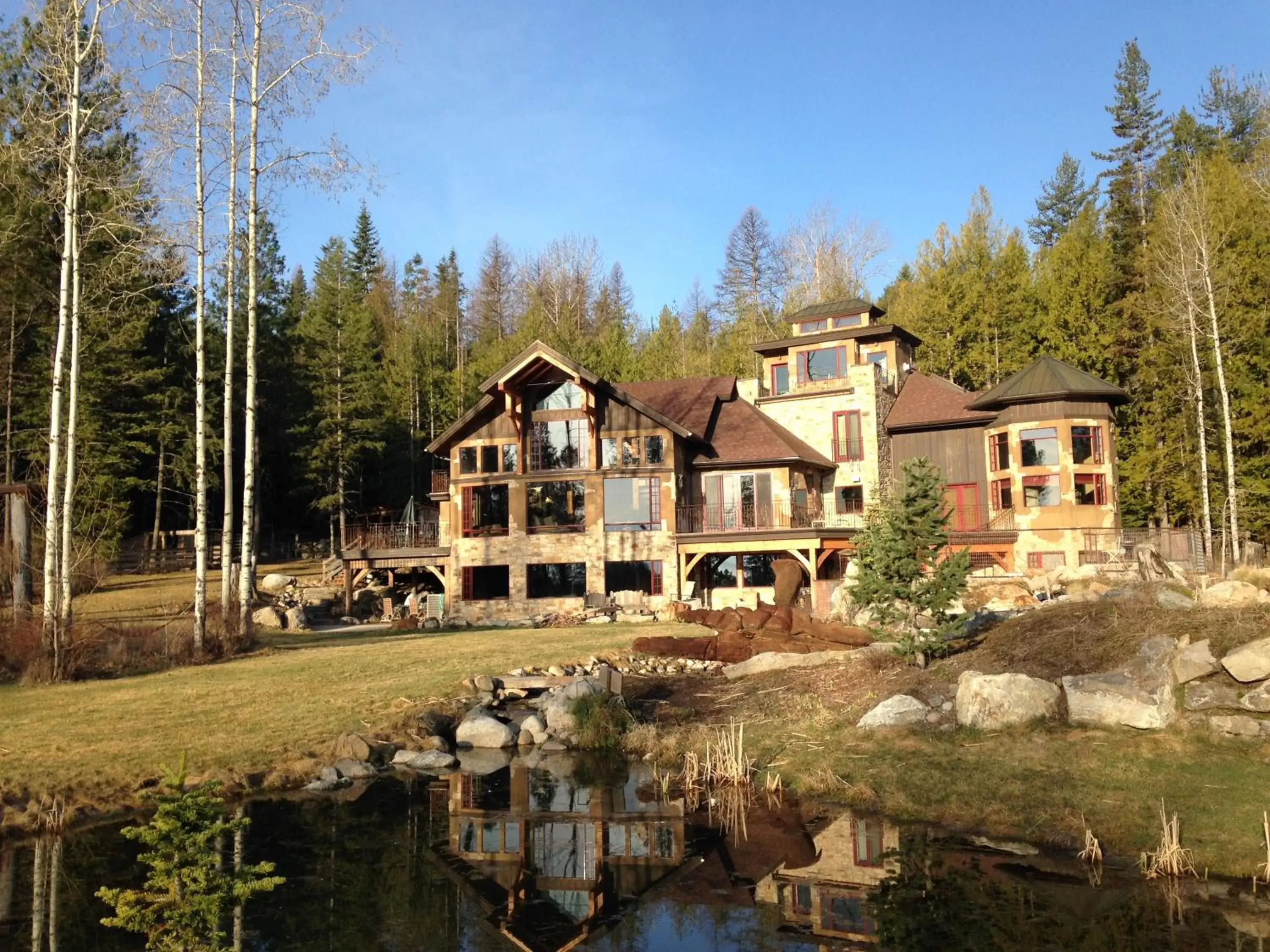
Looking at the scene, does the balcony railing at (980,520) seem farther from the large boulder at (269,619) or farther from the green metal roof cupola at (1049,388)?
the large boulder at (269,619)

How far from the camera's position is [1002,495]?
31.7m

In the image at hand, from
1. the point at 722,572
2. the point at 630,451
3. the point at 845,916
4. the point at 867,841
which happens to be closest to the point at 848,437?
the point at 722,572

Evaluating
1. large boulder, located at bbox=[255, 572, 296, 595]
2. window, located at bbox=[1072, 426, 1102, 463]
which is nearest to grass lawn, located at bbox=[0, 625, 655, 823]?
large boulder, located at bbox=[255, 572, 296, 595]

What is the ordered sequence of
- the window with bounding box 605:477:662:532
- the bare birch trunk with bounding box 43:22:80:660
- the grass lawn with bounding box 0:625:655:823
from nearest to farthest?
the grass lawn with bounding box 0:625:655:823 < the bare birch trunk with bounding box 43:22:80:660 < the window with bounding box 605:477:662:532

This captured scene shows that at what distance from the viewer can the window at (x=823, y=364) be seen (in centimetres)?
3519

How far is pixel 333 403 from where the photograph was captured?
42750mm

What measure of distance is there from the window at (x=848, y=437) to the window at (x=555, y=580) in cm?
1034

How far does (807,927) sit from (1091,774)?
418 centimetres

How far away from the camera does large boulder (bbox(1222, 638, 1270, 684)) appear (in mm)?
10344

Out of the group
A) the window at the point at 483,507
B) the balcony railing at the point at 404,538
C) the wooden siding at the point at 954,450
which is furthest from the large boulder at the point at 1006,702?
the balcony railing at the point at 404,538

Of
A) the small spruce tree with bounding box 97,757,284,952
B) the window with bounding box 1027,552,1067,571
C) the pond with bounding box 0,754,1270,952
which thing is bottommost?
the pond with bounding box 0,754,1270,952

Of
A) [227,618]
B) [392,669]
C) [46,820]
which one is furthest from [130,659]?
[46,820]

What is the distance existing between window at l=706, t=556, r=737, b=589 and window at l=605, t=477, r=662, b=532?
226cm

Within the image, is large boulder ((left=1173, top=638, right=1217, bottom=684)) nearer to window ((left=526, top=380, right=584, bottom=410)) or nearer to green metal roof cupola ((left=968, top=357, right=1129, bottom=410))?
green metal roof cupola ((left=968, top=357, right=1129, bottom=410))
